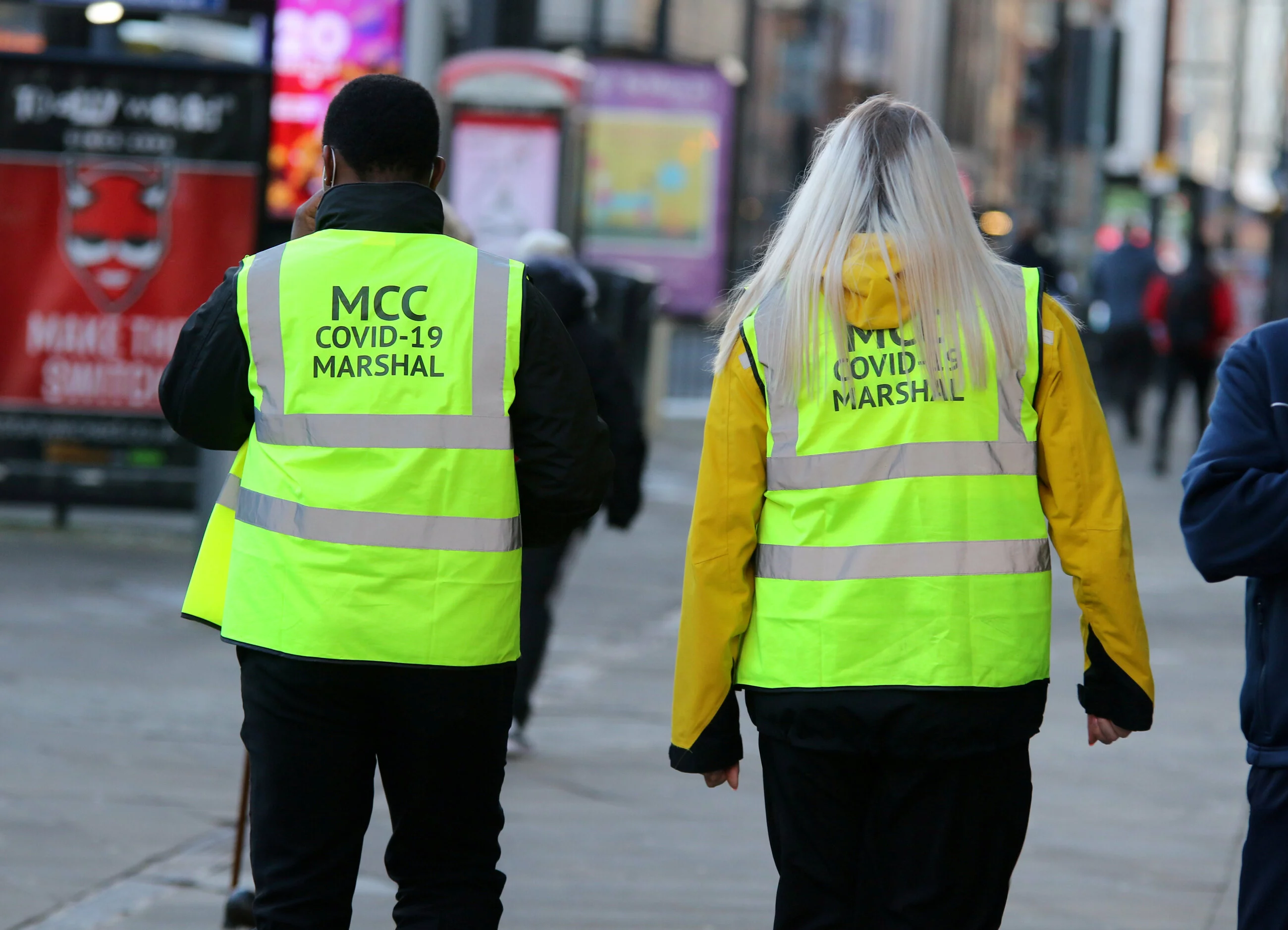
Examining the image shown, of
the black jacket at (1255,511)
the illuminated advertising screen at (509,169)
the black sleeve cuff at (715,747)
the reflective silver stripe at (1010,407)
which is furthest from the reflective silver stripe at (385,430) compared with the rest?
the illuminated advertising screen at (509,169)

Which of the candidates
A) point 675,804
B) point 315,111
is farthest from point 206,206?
point 675,804

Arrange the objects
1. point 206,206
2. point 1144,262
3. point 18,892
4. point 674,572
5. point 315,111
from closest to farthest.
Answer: point 18,892, point 206,206, point 674,572, point 315,111, point 1144,262

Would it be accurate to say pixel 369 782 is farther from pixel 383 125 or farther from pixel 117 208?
pixel 117 208

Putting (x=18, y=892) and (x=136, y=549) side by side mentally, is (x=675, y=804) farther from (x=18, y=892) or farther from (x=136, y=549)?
(x=136, y=549)

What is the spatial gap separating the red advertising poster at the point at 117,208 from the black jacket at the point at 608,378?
421 centimetres

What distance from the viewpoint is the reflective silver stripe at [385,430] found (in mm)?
3322

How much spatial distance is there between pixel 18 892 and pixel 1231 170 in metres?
39.8

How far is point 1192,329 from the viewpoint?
55.8 ft

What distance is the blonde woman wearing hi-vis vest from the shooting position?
3215mm

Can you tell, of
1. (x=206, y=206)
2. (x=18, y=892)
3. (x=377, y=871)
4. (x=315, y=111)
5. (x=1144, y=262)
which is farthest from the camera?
(x=1144, y=262)

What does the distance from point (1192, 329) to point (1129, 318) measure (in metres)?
3.42

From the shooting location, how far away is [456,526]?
11.0 feet

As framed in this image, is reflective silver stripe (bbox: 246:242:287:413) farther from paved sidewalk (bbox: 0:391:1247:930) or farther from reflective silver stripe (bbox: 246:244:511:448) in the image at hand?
paved sidewalk (bbox: 0:391:1247:930)

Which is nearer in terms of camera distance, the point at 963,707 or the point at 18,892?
the point at 963,707
